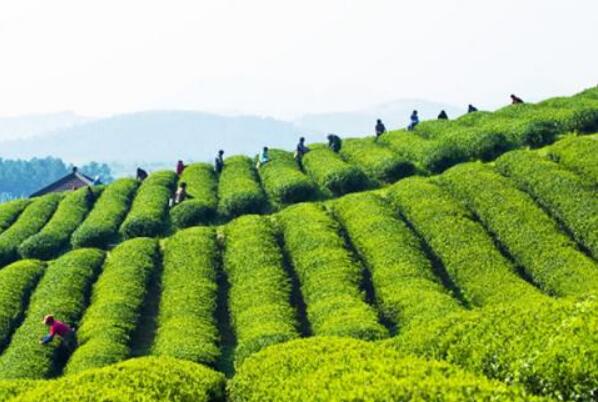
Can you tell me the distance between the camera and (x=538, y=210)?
105 feet

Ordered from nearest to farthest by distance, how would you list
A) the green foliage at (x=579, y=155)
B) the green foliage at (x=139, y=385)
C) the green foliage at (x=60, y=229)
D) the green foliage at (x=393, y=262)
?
the green foliage at (x=139, y=385) < the green foliage at (x=393, y=262) < the green foliage at (x=579, y=155) < the green foliage at (x=60, y=229)

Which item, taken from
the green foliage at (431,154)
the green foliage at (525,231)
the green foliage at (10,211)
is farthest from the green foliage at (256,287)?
the green foliage at (10,211)

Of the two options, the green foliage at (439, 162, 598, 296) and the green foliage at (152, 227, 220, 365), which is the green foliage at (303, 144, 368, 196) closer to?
the green foliage at (439, 162, 598, 296)

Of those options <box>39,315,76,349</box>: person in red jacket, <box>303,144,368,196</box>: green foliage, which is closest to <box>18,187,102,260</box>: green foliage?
<box>39,315,76,349</box>: person in red jacket

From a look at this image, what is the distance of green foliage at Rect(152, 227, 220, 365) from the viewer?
82.9 feet

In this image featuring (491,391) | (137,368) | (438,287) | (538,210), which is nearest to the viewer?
(491,391)

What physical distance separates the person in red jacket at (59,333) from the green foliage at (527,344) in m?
12.3

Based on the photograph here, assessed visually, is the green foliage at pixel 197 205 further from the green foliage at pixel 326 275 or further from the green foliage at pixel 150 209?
the green foliage at pixel 326 275

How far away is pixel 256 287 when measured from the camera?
1177 inches

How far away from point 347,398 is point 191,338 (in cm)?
1262

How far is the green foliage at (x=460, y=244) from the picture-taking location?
2695 cm

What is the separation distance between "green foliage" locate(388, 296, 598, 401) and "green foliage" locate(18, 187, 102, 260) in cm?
2373

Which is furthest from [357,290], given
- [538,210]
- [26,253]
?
[26,253]

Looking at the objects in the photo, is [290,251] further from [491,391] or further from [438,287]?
[491,391]
